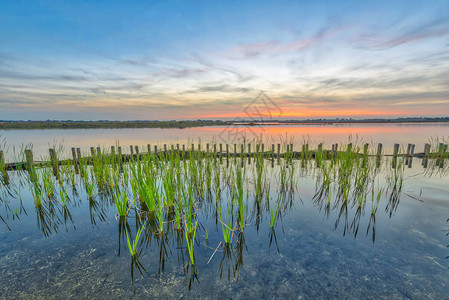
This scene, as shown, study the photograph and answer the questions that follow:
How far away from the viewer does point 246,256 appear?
3.26 meters

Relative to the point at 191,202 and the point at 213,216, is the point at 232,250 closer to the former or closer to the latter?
the point at 191,202

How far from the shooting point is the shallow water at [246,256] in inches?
102

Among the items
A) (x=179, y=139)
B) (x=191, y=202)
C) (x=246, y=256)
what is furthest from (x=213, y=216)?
(x=179, y=139)

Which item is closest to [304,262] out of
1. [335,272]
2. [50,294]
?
[335,272]

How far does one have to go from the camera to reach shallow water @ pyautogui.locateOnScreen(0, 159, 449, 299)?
2.60 meters

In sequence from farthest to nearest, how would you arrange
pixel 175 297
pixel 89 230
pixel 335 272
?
pixel 89 230
pixel 335 272
pixel 175 297

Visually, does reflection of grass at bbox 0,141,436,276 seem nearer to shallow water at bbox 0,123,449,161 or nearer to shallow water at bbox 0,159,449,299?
shallow water at bbox 0,159,449,299

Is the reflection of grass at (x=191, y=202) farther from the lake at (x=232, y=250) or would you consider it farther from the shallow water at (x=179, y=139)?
the shallow water at (x=179, y=139)

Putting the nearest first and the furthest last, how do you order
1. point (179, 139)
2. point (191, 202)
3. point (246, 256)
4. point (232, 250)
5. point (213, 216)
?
point (246, 256)
point (232, 250)
point (191, 202)
point (213, 216)
point (179, 139)

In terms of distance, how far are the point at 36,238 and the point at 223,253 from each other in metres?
3.75

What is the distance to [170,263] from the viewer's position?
3.09m

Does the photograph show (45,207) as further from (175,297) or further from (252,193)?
(252,193)

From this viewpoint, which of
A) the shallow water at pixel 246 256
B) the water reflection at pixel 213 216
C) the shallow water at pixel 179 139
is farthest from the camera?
the shallow water at pixel 179 139

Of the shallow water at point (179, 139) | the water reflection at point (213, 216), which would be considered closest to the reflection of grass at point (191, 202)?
the water reflection at point (213, 216)
